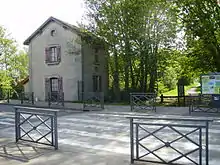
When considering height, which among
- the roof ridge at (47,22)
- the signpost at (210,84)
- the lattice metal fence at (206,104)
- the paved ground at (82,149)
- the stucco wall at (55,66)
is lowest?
the paved ground at (82,149)

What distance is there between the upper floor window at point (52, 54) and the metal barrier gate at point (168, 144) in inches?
714

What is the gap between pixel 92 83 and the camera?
26.4 m

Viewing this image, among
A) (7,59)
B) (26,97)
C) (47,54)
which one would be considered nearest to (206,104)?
(47,54)

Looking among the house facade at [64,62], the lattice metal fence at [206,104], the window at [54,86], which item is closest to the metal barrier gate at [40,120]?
the lattice metal fence at [206,104]

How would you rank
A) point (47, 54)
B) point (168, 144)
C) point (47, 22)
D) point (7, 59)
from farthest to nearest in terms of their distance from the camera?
point (7, 59) < point (47, 54) < point (47, 22) < point (168, 144)

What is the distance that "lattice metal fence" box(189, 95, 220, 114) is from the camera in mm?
14375

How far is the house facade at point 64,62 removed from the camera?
25.3 meters

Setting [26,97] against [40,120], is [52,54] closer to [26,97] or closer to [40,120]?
[26,97]

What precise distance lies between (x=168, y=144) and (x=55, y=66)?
22.3 metres

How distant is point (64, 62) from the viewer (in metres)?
26.1

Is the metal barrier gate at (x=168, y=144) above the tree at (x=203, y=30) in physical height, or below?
below

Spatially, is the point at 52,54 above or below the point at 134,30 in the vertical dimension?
below

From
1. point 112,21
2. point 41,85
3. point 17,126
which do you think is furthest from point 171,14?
point 17,126

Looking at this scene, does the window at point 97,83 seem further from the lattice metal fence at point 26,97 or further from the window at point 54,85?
the lattice metal fence at point 26,97
